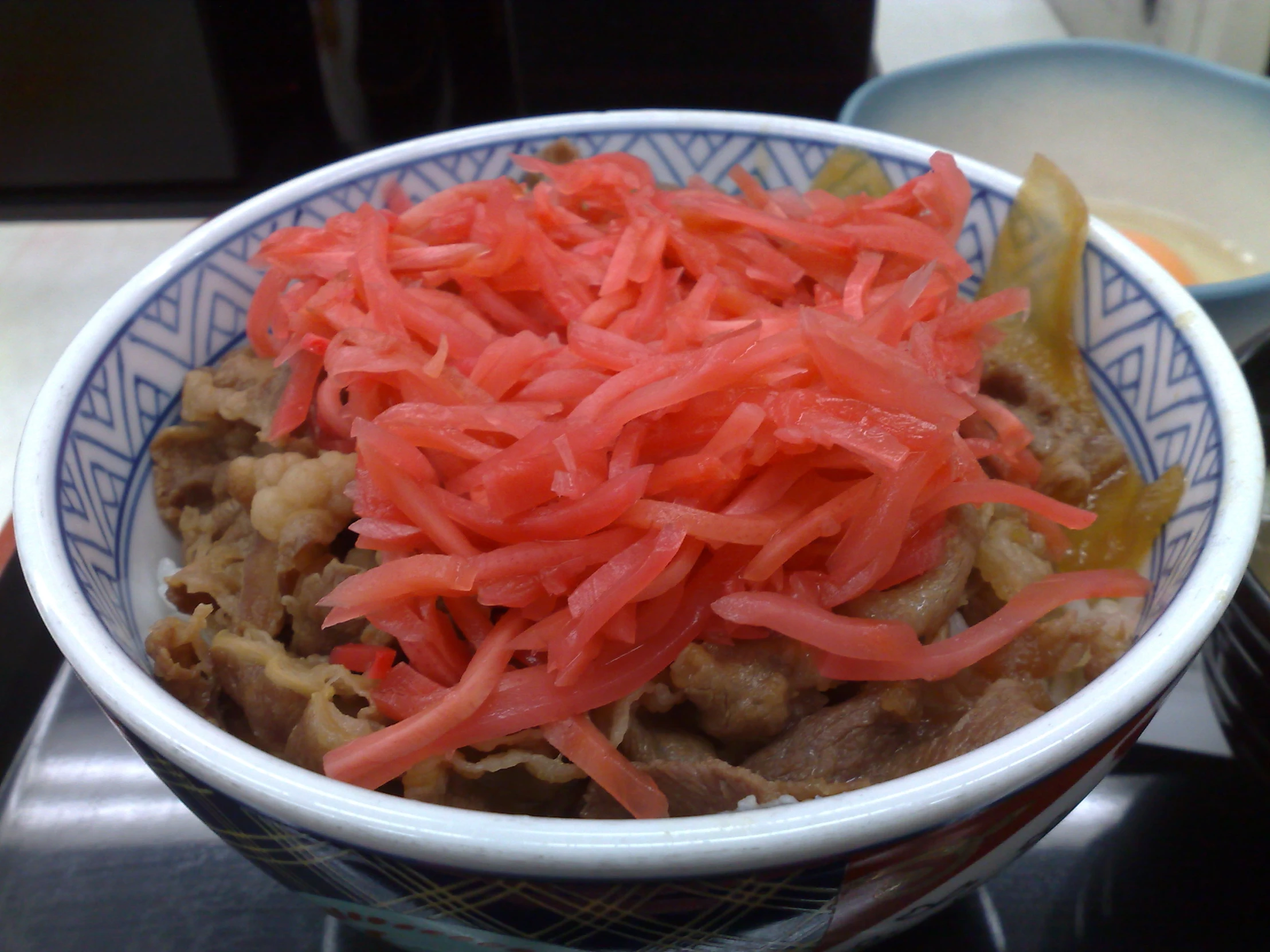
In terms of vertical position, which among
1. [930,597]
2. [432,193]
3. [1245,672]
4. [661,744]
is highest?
[432,193]

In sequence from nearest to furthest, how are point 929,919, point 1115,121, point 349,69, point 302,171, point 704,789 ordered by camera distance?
point 704,789 → point 929,919 → point 1115,121 → point 349,69 → point 302,171

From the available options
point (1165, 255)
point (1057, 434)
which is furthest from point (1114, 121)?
point (1057, 434)

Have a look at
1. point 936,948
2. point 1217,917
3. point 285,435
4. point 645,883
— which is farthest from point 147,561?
point 1217,917

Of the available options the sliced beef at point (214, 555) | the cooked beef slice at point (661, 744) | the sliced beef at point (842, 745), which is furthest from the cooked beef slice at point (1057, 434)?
the sliced beef at point (214, 555)

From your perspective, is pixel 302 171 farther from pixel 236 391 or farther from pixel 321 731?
pixel 321 731

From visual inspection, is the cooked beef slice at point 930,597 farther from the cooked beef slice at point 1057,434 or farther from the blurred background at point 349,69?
the blurred background at point 349,69

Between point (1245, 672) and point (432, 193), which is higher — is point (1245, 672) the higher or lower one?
the lower one
